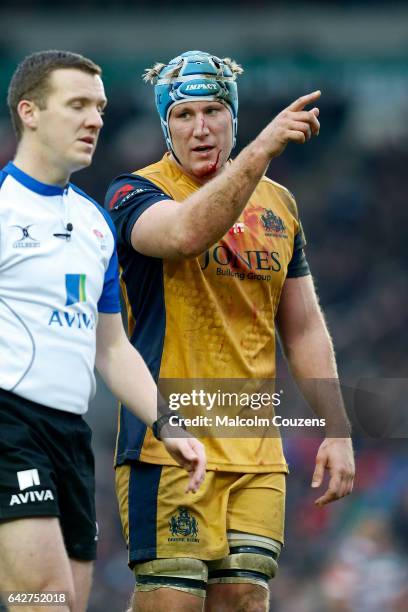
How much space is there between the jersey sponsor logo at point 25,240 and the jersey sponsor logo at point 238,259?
103 cm

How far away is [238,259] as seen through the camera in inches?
221

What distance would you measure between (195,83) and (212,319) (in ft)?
3.45

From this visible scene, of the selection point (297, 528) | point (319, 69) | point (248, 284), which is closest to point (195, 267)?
point (248, 284)

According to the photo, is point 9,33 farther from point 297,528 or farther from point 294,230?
point 294,230

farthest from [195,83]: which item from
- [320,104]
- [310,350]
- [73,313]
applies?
[320,104]

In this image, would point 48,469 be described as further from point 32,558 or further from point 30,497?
point 32,558

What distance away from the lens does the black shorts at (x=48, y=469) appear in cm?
446

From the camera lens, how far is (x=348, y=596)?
40.7 ft

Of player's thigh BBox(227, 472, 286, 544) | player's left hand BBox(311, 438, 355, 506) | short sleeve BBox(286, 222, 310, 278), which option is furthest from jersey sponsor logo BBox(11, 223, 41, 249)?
player's left hand BBox(311, 438, 355, 506)

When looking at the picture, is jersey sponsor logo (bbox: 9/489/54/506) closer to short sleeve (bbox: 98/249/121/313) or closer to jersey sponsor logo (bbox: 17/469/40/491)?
jersey sponsor logo (bbox: 17/469/40/491)

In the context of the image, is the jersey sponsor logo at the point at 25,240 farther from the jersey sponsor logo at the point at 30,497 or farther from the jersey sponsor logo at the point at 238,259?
the jersey sponsor logo at the point at 238,259

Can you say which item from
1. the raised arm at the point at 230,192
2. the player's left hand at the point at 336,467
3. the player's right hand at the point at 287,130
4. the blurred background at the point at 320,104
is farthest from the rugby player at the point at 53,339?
the blurred background at the point at 320,104

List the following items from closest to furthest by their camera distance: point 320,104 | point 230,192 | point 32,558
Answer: point 32,558, point 230,192, point 320,104

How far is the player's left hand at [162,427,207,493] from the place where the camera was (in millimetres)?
4719
